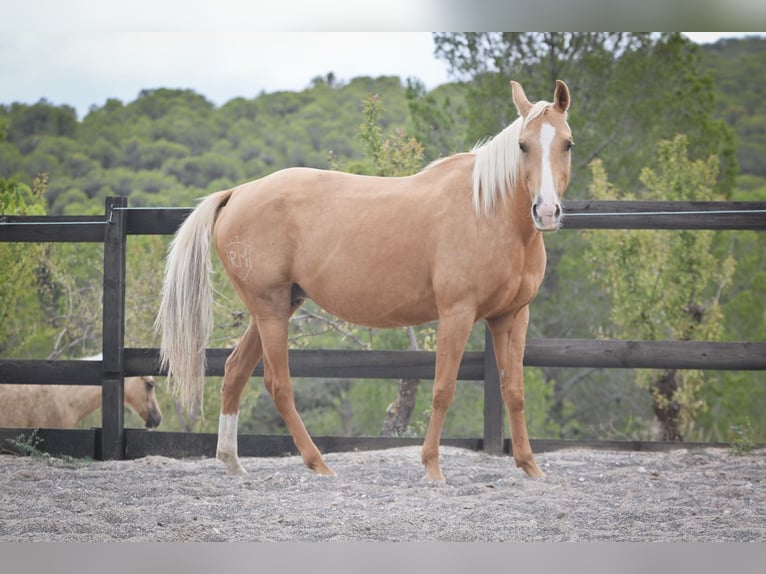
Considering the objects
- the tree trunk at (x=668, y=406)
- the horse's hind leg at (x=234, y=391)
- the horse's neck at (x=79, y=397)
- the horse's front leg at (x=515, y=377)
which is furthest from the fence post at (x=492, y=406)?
the tree trunk at (x=668, y=406)

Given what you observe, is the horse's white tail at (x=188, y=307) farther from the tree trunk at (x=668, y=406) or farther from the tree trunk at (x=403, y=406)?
the tree trunk at (x=668, y=406)

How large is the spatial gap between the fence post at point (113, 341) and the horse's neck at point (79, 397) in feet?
4.29

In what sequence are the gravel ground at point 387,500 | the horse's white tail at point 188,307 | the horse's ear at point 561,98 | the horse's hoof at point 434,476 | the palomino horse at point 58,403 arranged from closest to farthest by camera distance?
the gravel ground at point 387,500 → the horse's ear at point 561,98 → the horse's hoof at point 434,476 → the horse's white tail at point 188,307 → the palomino horse at point 58,403

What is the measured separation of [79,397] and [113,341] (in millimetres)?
1458

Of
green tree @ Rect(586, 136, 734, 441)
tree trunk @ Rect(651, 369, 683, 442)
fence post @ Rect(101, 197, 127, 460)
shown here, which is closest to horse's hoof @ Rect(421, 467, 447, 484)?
fence post @ Rect(101, 197, 127, 460)

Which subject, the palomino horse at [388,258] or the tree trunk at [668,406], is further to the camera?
the tree trunk at [668,406]

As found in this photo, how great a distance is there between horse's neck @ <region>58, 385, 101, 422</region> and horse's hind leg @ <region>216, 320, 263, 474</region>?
1.95 metres

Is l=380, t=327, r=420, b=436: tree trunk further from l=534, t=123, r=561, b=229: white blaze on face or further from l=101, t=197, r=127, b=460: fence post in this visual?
l=534, t=123, r=561, b=229: white blaze on face

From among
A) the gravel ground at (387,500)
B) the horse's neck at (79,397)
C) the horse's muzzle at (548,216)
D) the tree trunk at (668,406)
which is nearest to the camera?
the gravel ground at (387,500)

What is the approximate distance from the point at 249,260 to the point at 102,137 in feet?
61.8

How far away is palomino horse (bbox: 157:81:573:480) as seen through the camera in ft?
12.5

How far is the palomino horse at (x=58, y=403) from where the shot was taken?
18.6 ft

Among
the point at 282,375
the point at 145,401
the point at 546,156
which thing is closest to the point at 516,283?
the point at 546,156
